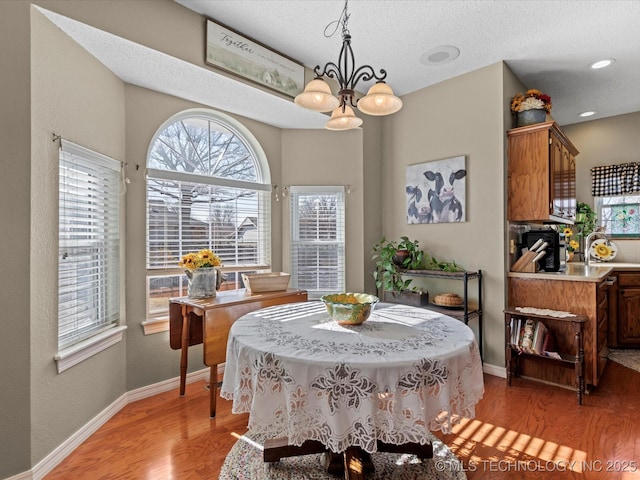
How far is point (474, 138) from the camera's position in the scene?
3086 millimetres

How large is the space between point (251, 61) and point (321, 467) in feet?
8.82

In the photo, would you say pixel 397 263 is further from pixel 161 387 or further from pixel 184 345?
pixel 161 387

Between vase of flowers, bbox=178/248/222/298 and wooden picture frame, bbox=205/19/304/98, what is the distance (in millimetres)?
1373

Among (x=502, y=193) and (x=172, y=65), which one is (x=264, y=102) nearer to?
(x=172, y=65)

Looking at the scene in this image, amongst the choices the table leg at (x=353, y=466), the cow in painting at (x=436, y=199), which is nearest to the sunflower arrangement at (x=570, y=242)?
the cow in painting at (x=436, y=199)

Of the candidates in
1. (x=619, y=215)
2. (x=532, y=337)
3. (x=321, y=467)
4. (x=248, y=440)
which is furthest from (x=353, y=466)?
(x=619, y=215)

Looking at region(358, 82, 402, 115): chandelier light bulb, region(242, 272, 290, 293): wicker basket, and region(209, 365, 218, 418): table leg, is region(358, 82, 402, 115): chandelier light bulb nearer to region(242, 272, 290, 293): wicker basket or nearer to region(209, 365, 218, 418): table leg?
region(242, 272, 290, 293): wicker basket

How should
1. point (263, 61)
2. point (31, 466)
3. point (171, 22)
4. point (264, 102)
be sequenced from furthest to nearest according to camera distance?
point (264, 102) < point (263, 61) < point (171, 22) < point (31, 466)

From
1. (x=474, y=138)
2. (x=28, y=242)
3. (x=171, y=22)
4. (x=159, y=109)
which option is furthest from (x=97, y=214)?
(x=474, y=138)

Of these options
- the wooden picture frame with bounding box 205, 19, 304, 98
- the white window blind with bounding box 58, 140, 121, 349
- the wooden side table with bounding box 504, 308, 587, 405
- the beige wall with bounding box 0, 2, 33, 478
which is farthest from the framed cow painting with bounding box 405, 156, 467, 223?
the beige wall with bounding box 0, 2, 33, 478

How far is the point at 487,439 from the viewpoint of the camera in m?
2.03

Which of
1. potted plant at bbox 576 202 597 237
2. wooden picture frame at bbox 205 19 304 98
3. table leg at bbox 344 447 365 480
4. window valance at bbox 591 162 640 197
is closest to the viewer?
table leg at bbox 344 447 365 480

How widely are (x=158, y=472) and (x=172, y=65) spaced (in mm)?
2423

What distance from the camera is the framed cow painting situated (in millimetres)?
3156
